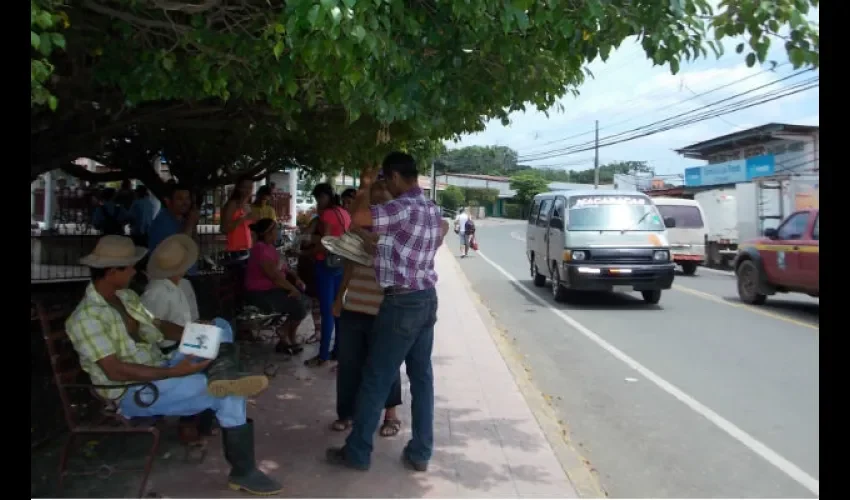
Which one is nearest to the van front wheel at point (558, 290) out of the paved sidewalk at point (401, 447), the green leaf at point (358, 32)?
the paved sidewalk at point (401, 447)

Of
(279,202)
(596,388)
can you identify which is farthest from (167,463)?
(279,202)

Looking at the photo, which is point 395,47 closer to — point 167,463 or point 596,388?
point 167,463

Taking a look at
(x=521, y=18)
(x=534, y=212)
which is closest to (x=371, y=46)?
(x=521, y=18)

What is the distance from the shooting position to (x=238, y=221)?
8.13 m

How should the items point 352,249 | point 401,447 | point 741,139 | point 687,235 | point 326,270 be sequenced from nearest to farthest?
1. point 352,249
2. point 401,447
3. point 326,270
4. point 687,235
5. point 741,139

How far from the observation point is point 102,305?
145 inches

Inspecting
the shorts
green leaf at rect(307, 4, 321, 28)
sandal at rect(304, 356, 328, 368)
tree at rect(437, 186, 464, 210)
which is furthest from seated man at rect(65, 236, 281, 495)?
tree at rect(437, 186, 464, 210)

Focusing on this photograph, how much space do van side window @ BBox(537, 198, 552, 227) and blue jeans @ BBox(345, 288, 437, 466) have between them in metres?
9.38

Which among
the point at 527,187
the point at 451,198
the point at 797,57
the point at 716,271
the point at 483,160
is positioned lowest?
the point at 716,271

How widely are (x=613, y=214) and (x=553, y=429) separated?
7637 mm

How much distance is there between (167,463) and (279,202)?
18.5 m

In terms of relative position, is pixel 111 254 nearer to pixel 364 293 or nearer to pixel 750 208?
pixel 364 293

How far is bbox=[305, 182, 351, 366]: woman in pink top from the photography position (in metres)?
6.49
